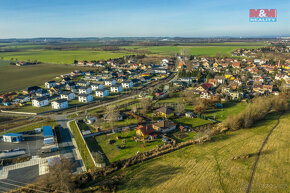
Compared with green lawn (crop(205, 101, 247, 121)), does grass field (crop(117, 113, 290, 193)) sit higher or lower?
lower

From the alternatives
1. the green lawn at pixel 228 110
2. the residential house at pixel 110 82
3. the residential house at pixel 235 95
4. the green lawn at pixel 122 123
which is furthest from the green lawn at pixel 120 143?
the residential house at pixel 110 82

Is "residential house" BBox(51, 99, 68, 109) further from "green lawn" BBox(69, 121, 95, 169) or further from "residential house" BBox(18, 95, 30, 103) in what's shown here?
"residential house" BBox(18, 95, 30, 103)

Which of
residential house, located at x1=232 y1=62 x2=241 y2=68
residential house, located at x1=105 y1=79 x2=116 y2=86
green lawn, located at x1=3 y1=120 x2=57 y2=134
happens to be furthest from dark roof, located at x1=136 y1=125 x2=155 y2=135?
residential house, located at x1=232 y1=62 x2=241 y2=68

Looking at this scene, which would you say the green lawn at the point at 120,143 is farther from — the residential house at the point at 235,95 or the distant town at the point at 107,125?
the residential house at the point at 235,95

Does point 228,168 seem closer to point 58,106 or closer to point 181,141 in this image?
point 181,141

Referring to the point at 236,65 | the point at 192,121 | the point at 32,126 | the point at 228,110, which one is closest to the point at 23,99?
the point at 32,126
